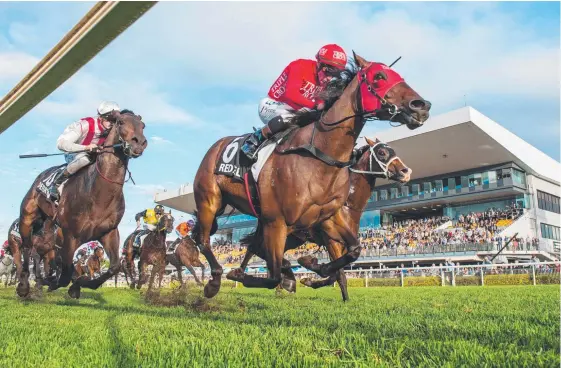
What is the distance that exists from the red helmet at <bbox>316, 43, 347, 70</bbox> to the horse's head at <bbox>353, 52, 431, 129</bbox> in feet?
1.61

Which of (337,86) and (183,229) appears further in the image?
(183,229)

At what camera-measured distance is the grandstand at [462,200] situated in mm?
32656

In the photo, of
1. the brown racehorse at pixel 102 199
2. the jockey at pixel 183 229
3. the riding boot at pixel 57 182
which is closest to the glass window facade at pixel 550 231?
the jockey at pixel 183 229

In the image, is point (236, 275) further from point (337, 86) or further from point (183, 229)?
point (183, 229)

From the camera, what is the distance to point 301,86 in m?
5.34

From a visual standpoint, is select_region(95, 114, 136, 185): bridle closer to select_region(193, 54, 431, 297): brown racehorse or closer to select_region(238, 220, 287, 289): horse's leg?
select_region(193, 54, 431, 297): brown racehorse

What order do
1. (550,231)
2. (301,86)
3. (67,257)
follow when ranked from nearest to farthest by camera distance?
(301,86)
(67,257)
(550,231)

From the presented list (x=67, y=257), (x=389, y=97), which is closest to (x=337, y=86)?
(x=389, y=97)

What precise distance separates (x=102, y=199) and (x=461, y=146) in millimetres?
36799

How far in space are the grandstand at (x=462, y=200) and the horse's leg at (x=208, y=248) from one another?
2475 cm

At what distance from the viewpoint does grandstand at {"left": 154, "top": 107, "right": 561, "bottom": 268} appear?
3266cm

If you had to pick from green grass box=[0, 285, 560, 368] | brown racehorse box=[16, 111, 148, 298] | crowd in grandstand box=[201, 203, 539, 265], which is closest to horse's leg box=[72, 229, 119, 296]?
brown racehorse box=[16, 111, 148, 298]

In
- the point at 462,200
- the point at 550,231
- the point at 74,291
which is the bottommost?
the point at 74,291

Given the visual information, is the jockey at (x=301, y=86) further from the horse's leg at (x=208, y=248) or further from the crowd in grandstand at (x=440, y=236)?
the crowd in grandstand at (x=440, y=236)
